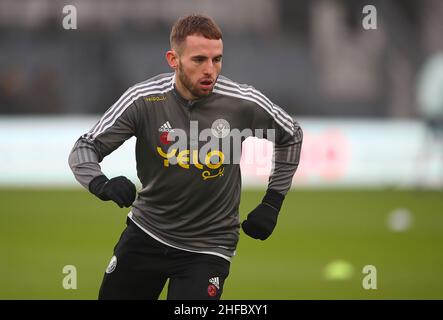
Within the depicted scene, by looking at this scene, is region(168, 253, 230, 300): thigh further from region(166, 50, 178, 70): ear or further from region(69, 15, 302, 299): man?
region(166, 50, 178, 70): ear

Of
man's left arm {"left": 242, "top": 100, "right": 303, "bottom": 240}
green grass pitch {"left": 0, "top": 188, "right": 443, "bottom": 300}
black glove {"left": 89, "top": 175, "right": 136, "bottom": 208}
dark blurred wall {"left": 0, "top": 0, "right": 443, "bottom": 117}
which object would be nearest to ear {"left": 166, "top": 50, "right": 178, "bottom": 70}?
man's left arm {"left": 242, "top": 100, "right": 303, "bottom": 240}

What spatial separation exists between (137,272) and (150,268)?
0.08 meters

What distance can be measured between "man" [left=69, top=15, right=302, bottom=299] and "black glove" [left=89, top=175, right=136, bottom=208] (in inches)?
10.6

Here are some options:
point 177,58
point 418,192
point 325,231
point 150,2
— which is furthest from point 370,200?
point 177,58

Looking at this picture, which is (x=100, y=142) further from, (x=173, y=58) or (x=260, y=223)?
(x=260, y=223)

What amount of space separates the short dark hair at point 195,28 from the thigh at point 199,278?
1.24 meters

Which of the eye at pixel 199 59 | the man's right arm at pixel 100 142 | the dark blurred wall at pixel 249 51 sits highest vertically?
the dark blurred wall at pixel 249 51

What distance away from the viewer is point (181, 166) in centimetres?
546

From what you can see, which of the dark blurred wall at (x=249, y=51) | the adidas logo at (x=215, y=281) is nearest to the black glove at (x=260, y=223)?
the adidas logo at (x=215, y=281)

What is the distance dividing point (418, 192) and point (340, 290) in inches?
327

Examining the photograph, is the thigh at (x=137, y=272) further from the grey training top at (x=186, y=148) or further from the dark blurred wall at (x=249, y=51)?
the dark blurred wall at (x=249, y=51)

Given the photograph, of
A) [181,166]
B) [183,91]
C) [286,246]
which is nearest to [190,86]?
[183,91]

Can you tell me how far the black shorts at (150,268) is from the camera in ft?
17.8

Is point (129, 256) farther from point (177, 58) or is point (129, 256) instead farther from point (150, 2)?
point (150, 2)
